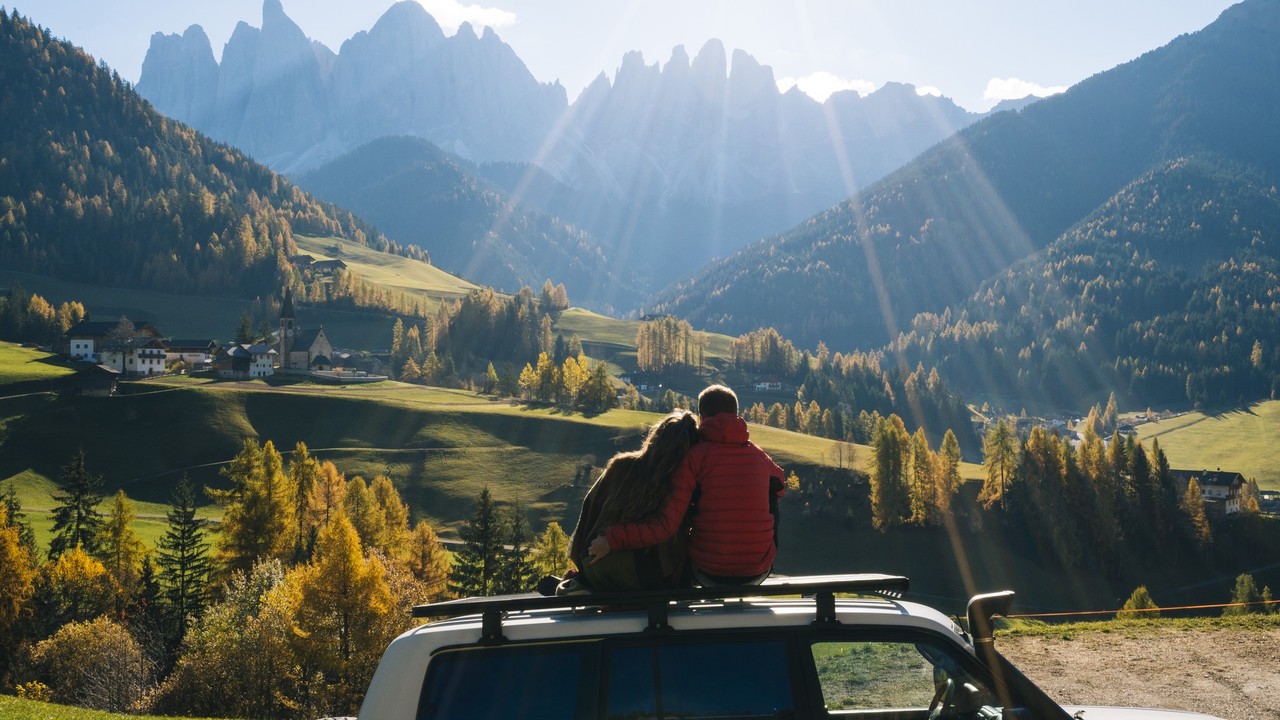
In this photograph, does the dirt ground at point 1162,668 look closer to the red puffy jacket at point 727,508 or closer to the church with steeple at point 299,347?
the red puffy jacket at point 727,508

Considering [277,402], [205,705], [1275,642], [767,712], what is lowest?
[205,705]

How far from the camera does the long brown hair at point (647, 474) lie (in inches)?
303

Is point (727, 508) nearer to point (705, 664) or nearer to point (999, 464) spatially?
point (705, 664)

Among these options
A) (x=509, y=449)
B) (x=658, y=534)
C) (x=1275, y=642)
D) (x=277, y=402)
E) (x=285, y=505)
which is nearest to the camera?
(x=658, y=534)

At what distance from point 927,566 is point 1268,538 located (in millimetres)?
48593

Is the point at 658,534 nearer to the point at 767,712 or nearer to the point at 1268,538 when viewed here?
the point at 767,712

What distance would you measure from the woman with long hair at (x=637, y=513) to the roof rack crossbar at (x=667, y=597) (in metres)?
0.64

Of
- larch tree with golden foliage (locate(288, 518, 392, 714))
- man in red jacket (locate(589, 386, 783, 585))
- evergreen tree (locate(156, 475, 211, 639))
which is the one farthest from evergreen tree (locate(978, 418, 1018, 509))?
man in red jacket (locate(589, 386, 783, 585))

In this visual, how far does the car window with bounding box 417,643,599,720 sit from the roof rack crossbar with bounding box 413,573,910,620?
293mm

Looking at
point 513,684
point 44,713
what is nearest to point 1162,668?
point 513,684

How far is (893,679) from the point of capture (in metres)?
6.73

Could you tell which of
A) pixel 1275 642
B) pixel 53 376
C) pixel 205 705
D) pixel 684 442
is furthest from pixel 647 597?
pixel 53 376

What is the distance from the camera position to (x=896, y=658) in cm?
670

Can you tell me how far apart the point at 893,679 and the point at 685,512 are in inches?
92.5
